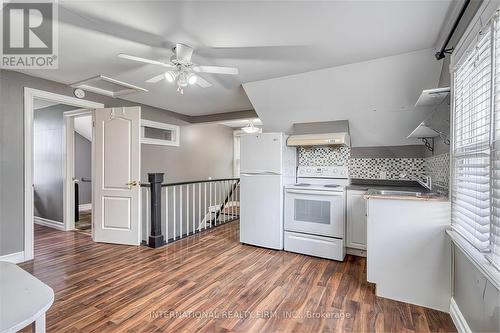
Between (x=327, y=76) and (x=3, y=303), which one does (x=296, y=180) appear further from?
(x=3, y=303)

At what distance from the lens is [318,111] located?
141 inches

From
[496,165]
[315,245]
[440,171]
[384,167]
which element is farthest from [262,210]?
[496,165]

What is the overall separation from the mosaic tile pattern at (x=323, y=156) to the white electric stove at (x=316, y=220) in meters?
0.69

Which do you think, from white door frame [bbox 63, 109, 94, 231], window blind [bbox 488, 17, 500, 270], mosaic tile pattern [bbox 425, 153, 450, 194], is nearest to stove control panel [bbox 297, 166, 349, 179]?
mosaic tile pattern [bbox 425, 153, 450, 194]

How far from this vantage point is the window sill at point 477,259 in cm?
124

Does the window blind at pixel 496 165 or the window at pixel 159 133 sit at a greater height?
the window at pixel 159 133

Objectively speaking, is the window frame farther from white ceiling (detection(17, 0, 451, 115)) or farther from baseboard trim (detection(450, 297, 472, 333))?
baseboard trim (detection(450, 297, 472, 333))

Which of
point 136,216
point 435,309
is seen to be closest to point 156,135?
point 136,216

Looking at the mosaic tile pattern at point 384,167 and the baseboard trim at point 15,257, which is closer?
the baseboard trim at point 15,257

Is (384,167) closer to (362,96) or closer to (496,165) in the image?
(362,96)

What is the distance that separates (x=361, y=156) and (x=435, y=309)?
86.2 inches

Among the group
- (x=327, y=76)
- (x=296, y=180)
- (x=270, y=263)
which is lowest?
(x=270, y=263)

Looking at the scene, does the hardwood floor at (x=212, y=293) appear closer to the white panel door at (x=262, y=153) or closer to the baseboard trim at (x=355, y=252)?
the baseboard trim at (x=355, y=252)

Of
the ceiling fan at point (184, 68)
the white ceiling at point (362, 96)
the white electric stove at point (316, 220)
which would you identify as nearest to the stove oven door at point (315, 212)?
the white electric stove at point (316, 220)
